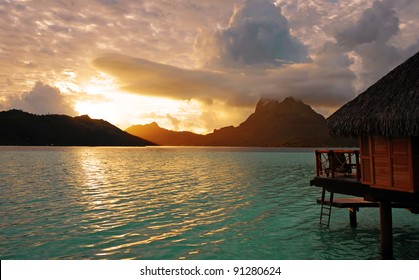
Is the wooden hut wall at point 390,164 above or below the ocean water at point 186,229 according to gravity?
above

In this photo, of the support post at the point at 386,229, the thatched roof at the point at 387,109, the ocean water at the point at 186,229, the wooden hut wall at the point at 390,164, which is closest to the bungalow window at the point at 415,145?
the wooden hut wall at the point at 390,164

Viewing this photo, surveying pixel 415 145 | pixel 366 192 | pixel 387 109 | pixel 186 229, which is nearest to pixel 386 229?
pixel 366 192

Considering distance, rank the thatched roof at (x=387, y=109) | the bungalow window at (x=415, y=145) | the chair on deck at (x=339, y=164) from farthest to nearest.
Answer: the chair on deck at (x=339, y=164) < the bungalow window at (x=415, y=145) < the thatched roof at (x=387, y=109)

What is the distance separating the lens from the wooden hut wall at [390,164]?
11.7 m

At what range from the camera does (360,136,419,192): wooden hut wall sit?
38.5 feet

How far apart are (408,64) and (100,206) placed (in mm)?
20954

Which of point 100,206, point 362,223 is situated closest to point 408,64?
point 362,223

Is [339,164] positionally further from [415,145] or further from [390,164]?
[415,145]

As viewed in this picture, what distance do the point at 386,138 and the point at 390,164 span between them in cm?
102

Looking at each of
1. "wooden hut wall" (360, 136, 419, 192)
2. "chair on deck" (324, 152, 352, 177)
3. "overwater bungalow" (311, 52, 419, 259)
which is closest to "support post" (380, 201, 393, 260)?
"overwater bungalow" (311, 52, 419, 259)

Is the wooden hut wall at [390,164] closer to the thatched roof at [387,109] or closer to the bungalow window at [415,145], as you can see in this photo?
the bungalow window at [415,145]

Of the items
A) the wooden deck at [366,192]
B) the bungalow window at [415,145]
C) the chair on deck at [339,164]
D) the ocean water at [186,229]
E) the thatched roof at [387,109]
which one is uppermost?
the thatched roof at [387,109]

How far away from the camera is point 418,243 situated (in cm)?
1535
